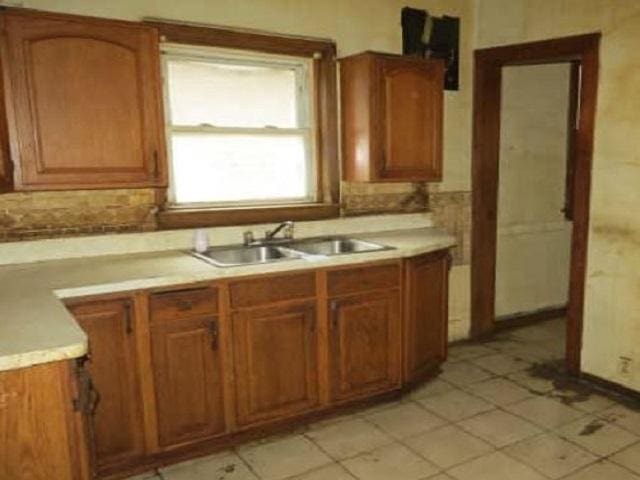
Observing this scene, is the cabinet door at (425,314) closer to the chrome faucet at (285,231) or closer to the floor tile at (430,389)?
the floor tile at (430,389)

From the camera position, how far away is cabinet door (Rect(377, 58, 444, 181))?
3.11 metres

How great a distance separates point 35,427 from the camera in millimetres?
1450

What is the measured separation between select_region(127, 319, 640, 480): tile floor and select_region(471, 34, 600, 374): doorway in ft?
1.80

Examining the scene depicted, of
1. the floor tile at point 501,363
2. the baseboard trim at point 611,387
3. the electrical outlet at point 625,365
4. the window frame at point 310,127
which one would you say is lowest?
the floor tile at point 501,363

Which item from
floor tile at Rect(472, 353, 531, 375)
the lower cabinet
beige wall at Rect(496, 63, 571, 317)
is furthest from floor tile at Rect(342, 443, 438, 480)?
beige wall at Rect(496, 63, 571, 317)

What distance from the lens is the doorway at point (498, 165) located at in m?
3.16

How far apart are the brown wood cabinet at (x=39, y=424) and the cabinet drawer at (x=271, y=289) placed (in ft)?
3.37

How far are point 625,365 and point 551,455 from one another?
0.93 meters

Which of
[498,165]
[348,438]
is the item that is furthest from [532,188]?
[348,438]

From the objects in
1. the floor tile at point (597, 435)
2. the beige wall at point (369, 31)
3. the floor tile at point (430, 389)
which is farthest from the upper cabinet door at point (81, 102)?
the floor tile at point (597, 435)

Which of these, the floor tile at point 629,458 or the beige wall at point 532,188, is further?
the beige wall at point 532,188

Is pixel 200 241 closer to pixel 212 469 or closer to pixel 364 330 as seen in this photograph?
pixel 364 330

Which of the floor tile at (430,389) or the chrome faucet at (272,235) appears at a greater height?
the chrome faucet at (272,235)

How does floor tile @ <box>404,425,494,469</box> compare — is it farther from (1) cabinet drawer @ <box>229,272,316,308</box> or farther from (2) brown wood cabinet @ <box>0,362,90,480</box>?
(2) brown wood cabinet @ <box>0,362,90,480</box>
